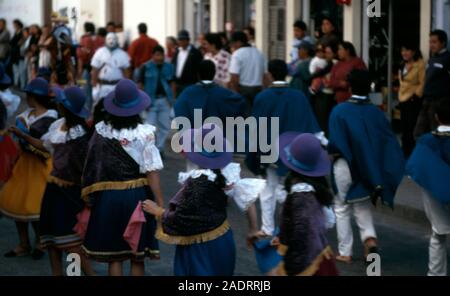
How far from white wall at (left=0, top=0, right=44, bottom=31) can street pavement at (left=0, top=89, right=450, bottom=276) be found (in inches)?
801

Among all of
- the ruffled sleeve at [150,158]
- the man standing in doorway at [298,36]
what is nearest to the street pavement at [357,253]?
the ruffled sleeve at [150,158]

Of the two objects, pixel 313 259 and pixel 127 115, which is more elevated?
pixel 127 115

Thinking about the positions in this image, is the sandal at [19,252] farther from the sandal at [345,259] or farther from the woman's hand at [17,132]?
the sandal at [345,259]

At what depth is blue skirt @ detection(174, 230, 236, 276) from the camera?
23.3ft

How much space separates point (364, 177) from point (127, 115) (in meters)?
2.56

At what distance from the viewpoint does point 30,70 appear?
2780 centimetres

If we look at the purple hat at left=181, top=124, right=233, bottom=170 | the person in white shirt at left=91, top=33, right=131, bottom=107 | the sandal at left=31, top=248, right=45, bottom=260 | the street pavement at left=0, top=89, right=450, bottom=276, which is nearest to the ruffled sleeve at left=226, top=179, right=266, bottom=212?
the purple hat at left=181, top=124, right=233, bottom=170

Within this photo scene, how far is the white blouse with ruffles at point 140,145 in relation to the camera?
798 centimetres

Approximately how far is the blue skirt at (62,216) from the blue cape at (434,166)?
2584 mm
